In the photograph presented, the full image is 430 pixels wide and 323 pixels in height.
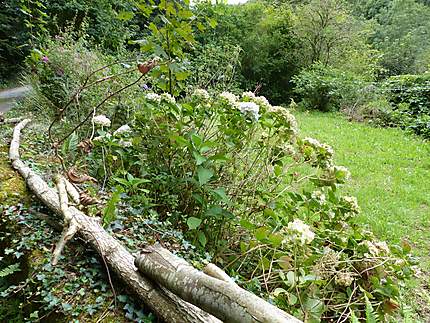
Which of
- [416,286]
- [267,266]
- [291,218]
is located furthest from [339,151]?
[267,266]

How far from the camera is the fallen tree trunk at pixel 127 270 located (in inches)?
52.5

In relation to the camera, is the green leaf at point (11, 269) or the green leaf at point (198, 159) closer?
the green leaf at point (11, 269)

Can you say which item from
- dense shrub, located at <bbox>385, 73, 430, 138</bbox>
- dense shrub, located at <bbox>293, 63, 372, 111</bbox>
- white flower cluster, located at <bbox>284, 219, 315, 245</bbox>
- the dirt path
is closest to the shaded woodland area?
white flower cluster, located at <bbox>284, 219, 315, 245</bbox>

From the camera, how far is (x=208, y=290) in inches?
46.4

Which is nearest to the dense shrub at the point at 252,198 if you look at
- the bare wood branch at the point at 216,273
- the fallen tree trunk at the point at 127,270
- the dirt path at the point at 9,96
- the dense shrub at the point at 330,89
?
the fallen tree trunk at the point at 127,270

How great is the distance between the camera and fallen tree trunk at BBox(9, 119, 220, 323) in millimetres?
1334

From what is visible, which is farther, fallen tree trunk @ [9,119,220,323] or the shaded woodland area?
the shaded woodland area

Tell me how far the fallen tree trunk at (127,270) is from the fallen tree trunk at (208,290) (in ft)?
0.19

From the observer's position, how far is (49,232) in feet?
6.12

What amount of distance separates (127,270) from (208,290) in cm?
50

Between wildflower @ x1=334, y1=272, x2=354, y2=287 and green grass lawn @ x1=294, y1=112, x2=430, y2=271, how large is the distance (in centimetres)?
61

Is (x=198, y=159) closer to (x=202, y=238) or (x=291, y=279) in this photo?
(x=202, y=238)

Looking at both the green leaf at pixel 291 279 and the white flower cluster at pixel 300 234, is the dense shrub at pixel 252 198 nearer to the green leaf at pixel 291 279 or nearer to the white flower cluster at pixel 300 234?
the green leaf at pixel 291 279

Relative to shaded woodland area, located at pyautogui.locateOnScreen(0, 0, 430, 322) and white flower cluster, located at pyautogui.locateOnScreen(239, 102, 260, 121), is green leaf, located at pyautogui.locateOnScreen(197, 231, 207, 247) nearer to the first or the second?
shaded woodland area, located at pyautogui.locateOnScreen(0, 0, 430, 322)
